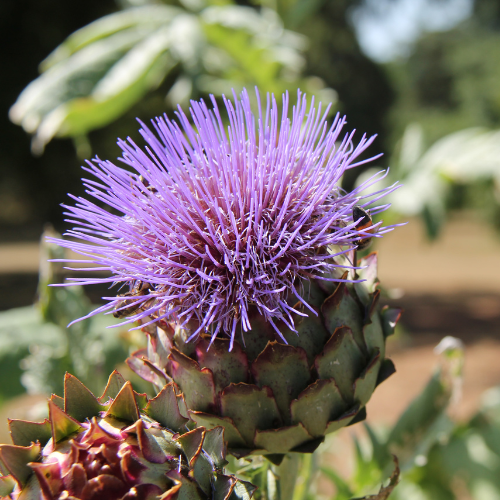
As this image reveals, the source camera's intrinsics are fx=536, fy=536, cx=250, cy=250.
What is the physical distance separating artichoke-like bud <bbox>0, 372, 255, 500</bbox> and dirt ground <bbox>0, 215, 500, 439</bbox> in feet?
2.06

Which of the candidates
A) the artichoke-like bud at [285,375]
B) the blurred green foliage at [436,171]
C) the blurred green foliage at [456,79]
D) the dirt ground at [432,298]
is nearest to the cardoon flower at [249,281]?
the artichoke-like bud at [285,375]

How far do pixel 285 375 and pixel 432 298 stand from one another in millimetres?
5608

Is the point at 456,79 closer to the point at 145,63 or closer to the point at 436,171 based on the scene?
the point at 436,171

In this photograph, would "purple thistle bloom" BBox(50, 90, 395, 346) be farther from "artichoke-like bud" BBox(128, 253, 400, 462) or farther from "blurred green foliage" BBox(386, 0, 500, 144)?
"blurred green foliage" BBox(386, 0, 500, 144)

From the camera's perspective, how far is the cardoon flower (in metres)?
0.67

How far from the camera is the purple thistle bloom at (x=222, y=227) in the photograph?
2.26 feet

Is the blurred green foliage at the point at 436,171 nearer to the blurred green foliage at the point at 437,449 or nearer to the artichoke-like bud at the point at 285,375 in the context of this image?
the blurred green foliage at the point at 437,449

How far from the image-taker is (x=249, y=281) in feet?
2.22

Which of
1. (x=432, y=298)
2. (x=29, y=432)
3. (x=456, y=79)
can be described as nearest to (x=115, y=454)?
(x=29, y=432)

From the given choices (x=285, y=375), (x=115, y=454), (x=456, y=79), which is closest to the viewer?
(x=115, y=454)

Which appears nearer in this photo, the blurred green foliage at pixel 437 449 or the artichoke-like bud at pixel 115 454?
the artichoke-like bud at pixel 115 454

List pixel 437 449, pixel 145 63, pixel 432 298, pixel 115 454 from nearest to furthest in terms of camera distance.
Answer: pixel 115 454 → pixel 437 449 → pixel 145 63 → pixel 432 298

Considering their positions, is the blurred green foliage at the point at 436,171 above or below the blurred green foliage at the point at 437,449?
above

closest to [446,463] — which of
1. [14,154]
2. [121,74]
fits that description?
[121,74]
